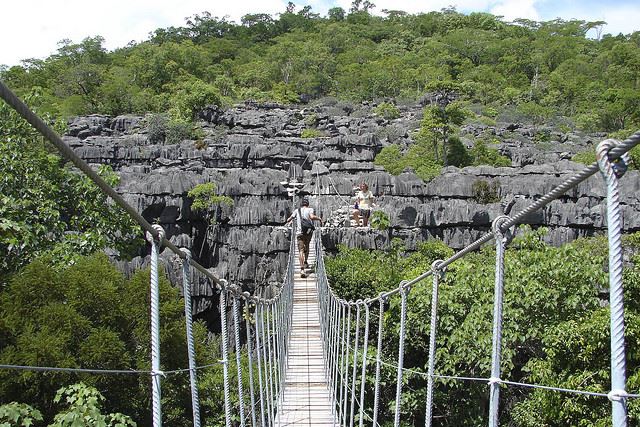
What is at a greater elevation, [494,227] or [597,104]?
[597,104]

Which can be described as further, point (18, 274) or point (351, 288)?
point (351, 288)

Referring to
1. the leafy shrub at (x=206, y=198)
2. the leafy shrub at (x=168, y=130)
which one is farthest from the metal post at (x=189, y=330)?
the leafy shrub at (x=168, y=130)

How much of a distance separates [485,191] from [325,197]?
4.68 m

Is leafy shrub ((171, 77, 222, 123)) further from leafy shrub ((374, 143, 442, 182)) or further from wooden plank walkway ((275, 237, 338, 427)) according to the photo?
wooden plank walkway ((275, 237, 338, 427))

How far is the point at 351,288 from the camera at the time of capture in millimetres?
9750

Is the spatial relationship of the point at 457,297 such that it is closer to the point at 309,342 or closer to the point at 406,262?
the point at 309,342

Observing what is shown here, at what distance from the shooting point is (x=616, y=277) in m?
1.03

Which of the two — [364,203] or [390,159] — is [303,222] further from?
[390,159]

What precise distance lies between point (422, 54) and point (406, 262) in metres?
47.0

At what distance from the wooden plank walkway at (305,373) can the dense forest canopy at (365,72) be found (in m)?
28.7

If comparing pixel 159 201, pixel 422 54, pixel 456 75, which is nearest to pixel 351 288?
pixel 159 201

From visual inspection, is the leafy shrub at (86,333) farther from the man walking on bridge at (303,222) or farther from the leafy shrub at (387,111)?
the leafy shrub at (387,111)

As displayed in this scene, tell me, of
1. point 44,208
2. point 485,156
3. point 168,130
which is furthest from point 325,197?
point 168,130

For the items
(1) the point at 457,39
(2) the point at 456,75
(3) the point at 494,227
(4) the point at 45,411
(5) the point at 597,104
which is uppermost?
(1) the point at 457,39
